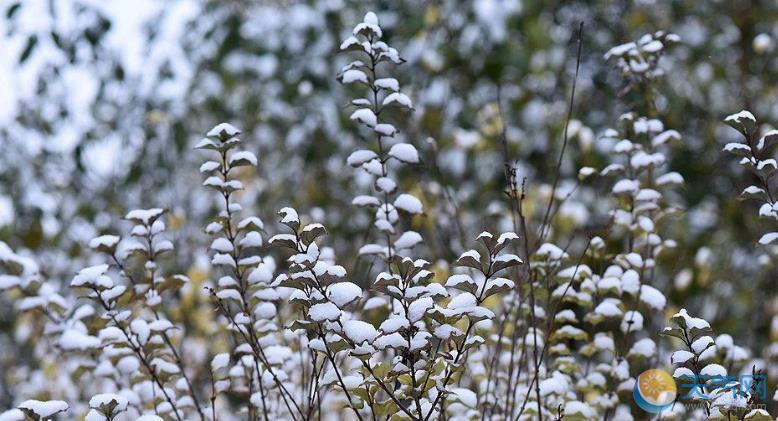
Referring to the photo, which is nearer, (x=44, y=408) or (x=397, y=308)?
(x=44, y=408)

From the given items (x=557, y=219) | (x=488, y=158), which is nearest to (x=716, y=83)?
(x=488, y=158)

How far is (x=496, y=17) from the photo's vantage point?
157 inches

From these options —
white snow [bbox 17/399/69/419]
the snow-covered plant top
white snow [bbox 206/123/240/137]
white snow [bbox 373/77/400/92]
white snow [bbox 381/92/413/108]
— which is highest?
white snow [bbox 373/77/400/92]

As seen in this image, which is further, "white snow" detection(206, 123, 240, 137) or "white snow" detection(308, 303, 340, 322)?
"white snow" detection(206, 123, 240, 137)

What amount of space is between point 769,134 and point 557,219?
1.86m

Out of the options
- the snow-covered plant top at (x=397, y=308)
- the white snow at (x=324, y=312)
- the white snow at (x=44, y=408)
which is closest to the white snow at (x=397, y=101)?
the snow-covered plant top at (x=397, y=308)

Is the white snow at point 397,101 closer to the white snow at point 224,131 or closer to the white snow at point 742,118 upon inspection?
the white snow at point 224,131

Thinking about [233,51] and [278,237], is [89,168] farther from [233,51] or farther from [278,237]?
[278,237]

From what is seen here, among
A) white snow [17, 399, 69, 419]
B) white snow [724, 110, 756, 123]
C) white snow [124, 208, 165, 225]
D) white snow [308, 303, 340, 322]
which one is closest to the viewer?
white snow [308, 303, 340, 322]

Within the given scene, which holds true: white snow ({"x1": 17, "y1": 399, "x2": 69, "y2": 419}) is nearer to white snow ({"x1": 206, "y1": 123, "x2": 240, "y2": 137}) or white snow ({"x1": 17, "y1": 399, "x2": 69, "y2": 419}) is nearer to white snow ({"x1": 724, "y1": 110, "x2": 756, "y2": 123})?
white snow ({"x1": 206, "y1": 123, "x2": 240, "y2": 137})

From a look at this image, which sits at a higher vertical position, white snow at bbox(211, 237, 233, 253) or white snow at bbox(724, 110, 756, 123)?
white snow at bbox(211, 237, 233, 253)

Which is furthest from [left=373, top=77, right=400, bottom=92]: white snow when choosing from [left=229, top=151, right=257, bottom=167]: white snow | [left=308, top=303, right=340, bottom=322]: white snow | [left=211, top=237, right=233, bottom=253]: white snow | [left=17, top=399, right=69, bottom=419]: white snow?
[left=17, top=399, right=69, bottom=419]: white snow

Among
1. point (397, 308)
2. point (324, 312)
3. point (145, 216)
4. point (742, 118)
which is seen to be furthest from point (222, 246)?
point (742, 118)

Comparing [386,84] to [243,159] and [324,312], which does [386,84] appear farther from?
[324,312]
